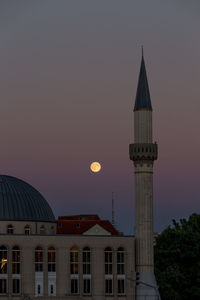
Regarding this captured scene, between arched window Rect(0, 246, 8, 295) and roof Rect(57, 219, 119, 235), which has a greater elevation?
Result: roof Rect(57, 219, 119, 235)

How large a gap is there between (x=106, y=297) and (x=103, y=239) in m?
7.65

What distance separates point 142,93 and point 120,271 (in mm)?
25360

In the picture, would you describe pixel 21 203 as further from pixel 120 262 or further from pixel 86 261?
pixel 120 262

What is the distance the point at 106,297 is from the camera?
3905 inches

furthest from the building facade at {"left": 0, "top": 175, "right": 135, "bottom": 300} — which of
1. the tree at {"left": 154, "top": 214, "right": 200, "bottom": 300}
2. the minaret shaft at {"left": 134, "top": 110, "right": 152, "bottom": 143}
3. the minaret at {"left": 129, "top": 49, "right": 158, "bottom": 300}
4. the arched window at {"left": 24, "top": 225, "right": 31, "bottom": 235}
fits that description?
the minaret shaft at {"left": 134, "top": 110, "right": 152, "bottom": 143}

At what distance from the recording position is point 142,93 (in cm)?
10662

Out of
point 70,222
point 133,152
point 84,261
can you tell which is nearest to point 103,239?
point 84,261

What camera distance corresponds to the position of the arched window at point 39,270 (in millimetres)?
97000

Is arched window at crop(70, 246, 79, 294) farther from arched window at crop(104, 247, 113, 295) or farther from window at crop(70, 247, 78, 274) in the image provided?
arched window at crop(104, 247, 113, 295)

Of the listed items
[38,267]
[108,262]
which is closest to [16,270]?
[38,267]

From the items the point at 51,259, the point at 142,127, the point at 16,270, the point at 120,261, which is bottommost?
the point at 16,270

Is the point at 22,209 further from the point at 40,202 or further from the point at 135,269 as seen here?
the point at 135,269

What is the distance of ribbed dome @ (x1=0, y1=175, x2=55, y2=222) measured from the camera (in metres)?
106

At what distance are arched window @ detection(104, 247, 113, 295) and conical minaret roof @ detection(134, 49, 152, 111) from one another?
20815mm
